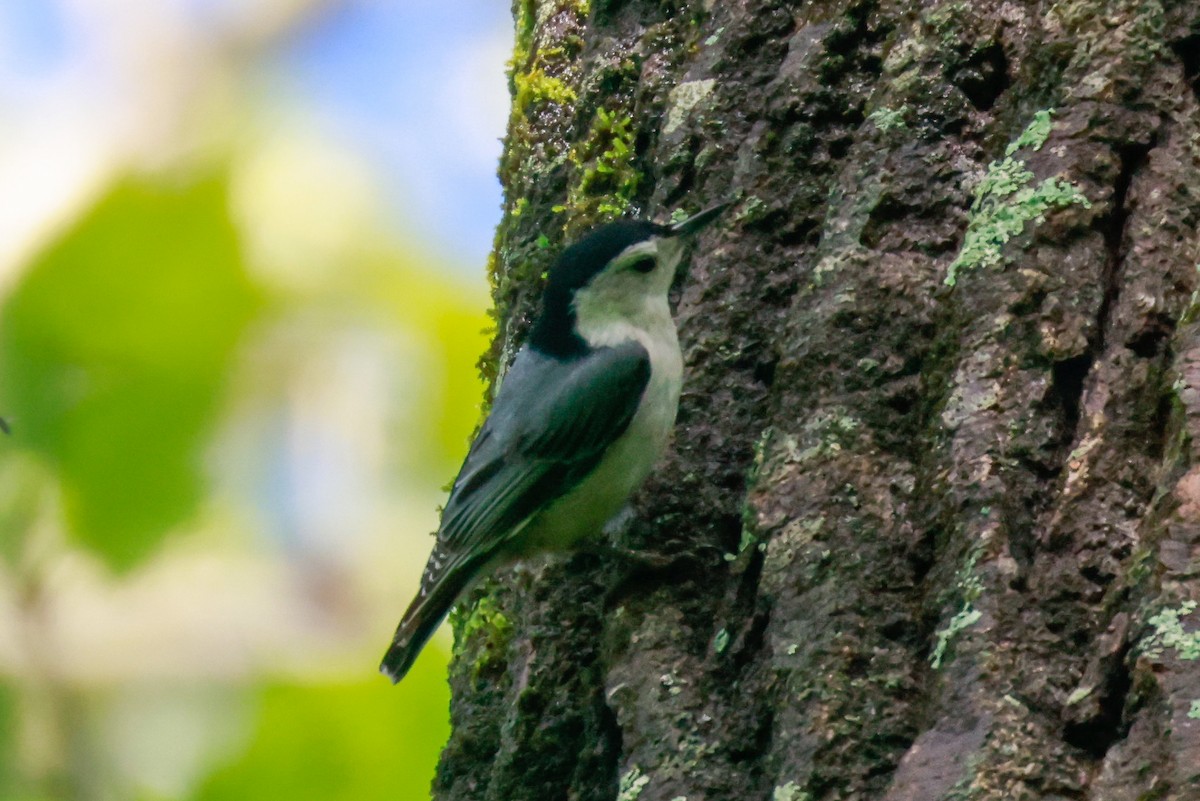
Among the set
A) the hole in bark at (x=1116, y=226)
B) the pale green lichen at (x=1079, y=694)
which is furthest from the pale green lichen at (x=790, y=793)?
the hole in bark at (x=1116, y=226)

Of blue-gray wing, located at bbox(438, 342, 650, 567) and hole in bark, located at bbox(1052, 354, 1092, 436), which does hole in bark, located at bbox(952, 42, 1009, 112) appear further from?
blue-gray wing, located at bbox(438, 342, 650, 567)

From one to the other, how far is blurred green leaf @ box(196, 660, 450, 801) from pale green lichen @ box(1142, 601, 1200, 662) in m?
1.81

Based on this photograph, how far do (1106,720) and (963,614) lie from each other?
22 centimetres

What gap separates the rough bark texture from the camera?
5.32 feet

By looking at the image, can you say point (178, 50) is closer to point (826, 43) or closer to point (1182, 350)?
point (826, 43)

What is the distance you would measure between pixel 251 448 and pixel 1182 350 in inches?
99.8

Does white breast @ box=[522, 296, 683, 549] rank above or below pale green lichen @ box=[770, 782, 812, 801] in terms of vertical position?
above

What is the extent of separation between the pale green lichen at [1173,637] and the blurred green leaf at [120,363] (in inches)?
83.5

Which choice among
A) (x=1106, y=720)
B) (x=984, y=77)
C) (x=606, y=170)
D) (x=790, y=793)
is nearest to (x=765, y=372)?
(x=984, y=77)

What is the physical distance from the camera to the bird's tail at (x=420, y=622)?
9.20 feet

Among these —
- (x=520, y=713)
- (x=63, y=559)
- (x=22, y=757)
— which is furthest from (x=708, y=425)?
(x=22, y=757)

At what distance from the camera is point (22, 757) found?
3156mm

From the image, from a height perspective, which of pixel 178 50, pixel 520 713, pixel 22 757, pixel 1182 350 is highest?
pixel 178 50

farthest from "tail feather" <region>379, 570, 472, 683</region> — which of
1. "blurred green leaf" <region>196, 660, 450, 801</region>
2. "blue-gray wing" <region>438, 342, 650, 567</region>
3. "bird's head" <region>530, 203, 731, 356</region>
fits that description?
"bird's head" <region>530, 203, 731, 356</region>
